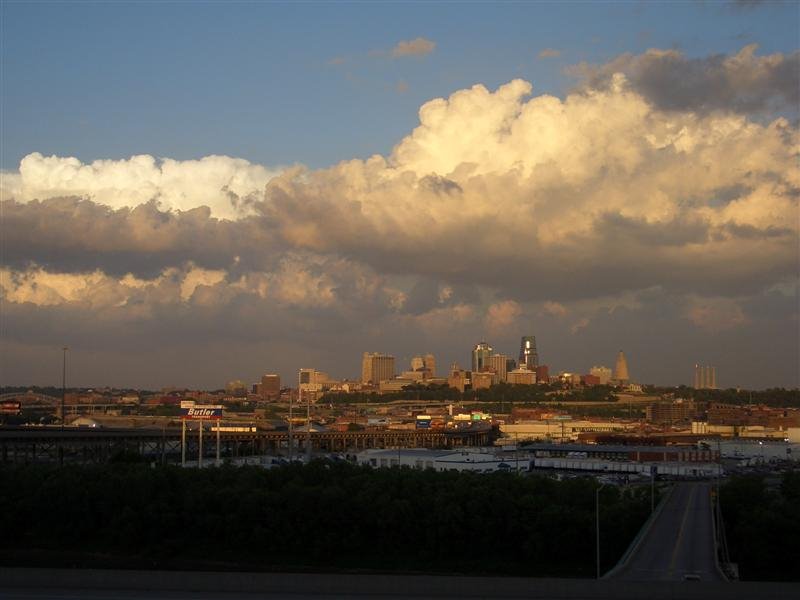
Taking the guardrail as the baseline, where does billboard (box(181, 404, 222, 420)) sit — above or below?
above

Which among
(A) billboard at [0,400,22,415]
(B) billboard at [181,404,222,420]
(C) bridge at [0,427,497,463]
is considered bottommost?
(C) bridge at [0,427,497,463]

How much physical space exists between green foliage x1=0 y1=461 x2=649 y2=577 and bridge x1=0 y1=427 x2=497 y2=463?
36964 mm

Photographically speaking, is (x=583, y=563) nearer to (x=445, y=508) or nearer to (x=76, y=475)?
(x=445, y=508)

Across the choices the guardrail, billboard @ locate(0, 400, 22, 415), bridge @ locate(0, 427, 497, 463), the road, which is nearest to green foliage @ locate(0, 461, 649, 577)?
the guardrail

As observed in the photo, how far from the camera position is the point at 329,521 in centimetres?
5044

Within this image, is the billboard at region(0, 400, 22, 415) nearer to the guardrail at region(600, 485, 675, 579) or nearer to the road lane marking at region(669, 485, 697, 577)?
the road lane marking at region(669, 485, 697, 577)

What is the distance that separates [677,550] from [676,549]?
0.28m

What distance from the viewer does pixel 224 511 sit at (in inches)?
2035

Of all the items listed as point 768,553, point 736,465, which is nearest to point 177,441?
point 736,465

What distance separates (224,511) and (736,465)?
85.9 meters

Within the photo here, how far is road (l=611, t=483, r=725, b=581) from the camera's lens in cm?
3747

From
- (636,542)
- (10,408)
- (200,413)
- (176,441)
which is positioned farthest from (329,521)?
(10,408)

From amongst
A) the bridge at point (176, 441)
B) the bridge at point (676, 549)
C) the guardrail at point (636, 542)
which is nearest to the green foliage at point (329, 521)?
the guardrail at point (636, 542)

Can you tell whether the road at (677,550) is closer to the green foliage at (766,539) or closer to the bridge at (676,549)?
the bridge at (676,549)
